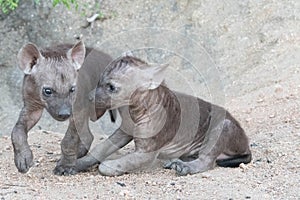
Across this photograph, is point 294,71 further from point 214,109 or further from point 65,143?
point 65,143

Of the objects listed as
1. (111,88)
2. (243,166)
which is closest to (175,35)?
(243,166)

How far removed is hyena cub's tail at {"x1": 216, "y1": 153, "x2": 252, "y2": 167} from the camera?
21.1 ft

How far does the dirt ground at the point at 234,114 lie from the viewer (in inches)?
223

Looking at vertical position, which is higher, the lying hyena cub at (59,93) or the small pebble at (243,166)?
the lying hyena cub at (59,93)

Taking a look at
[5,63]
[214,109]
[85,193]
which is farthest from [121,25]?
[85,193]

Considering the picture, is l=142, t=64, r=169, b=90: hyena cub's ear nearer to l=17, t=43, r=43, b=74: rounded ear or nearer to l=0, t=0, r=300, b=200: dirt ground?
l=0, t=0, r=300, b=200: dirt ground

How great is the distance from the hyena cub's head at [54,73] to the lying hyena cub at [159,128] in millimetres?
239

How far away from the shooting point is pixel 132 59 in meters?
6.18

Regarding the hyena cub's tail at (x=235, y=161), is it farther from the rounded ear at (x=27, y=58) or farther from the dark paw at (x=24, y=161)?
the rounded ear at (x=27, y=58)

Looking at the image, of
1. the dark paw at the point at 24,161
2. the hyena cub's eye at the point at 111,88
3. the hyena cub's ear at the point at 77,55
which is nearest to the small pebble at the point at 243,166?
the hyena cub's eye at the point at 111,88

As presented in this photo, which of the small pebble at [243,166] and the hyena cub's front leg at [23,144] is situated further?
the small pebble at [243,166]

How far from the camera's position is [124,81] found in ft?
19.8

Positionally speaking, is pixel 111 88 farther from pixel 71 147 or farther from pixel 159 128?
pixel 71 147

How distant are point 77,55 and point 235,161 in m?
1.48
